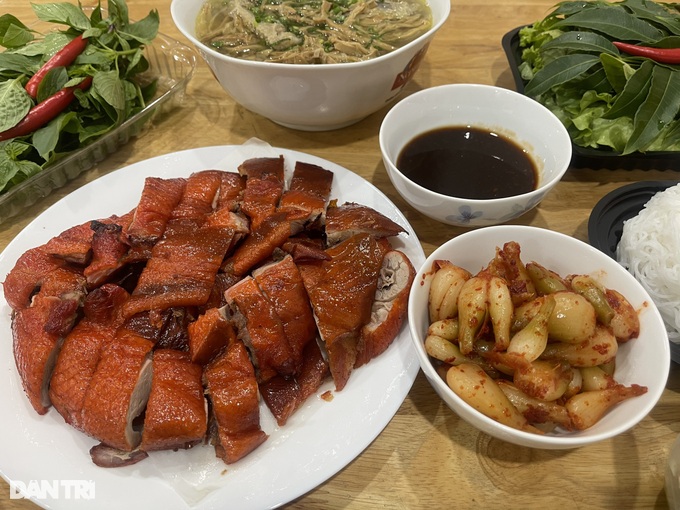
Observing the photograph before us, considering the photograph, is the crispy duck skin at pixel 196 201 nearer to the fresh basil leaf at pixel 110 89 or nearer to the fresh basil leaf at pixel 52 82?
the fresh basil leaf at pixel 110 89

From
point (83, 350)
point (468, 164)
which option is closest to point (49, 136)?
point (83, 350)

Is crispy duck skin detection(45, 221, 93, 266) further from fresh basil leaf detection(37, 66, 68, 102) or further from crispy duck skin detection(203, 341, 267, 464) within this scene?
fresh basil leaf detection(37, 66, 68, 102)

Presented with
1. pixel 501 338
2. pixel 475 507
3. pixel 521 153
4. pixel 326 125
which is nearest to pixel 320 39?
pixel 326 125

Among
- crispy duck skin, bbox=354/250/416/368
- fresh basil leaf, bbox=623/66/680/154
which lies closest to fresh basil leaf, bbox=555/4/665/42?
fresh basil leaf, bbox=623/66/680/154

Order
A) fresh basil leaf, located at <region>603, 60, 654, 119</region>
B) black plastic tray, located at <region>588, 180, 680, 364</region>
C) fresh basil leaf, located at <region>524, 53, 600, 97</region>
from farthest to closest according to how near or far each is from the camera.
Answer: fresh basil leaf, located at <region>524, 53, 600, 97</region>, fresh basil leaf, located at <region>603, 60, 654, 119</region>, black plastic tray, located at <region>588, 180, 680, 364</region>

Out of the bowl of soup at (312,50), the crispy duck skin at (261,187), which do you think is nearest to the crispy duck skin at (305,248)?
the crispy duck skin at (261,187)

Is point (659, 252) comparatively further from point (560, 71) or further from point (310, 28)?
point (310, 28)
